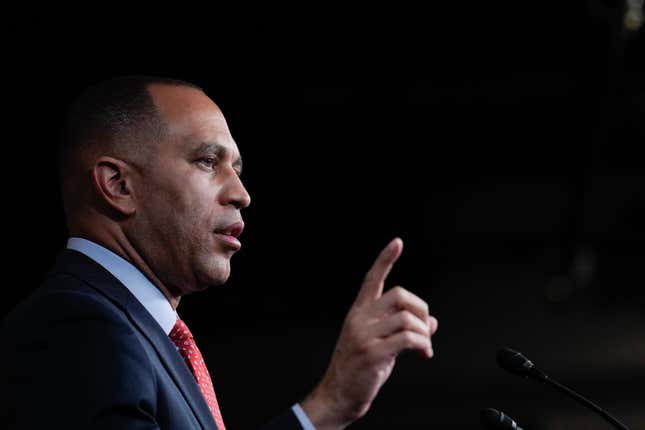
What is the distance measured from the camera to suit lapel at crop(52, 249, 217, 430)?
3.65ft

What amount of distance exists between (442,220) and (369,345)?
10.4 ft

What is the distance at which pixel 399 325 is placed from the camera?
99 centimetres

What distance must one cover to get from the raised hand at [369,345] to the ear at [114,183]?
0.45 m

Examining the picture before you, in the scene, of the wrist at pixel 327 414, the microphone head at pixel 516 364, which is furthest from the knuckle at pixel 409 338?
the microphone head at pixel 516 364

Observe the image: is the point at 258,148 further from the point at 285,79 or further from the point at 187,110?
the point at 187,110

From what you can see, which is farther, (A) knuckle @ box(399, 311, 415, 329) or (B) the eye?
(B) the eye

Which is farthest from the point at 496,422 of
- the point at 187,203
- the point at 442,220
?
the point at 442,220

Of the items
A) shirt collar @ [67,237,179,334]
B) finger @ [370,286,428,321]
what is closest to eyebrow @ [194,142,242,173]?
shirt collar @ [67,237,179,334]

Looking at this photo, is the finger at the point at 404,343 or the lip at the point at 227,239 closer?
the finger at the point at 404,343

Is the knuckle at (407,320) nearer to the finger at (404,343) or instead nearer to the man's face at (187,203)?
the finger at (404,343)

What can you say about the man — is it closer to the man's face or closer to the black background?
the man's face

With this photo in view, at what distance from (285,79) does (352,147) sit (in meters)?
0.52

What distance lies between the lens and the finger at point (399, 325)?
0.99m

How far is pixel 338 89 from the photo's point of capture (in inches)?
154
